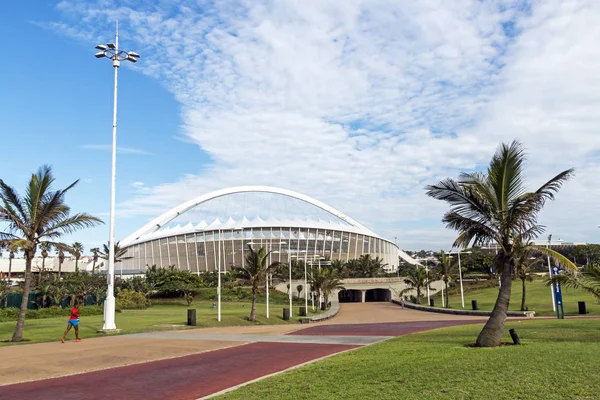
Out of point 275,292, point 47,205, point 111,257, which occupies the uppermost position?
point 47,205

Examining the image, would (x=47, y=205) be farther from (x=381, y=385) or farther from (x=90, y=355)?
(x=381, y=385)

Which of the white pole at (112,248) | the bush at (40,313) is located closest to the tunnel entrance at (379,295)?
the bush at (40,313)

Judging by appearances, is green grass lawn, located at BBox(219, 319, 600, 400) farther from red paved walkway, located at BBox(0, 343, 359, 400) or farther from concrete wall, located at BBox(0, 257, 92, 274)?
concrete wall, located at BBox(0, 257, 92, 274)

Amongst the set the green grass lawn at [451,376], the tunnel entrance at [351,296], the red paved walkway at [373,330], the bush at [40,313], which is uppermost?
the green grass lawn at [451,376]

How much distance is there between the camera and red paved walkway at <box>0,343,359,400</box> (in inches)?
403

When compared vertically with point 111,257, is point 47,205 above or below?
above

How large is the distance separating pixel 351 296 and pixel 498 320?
77654 mm

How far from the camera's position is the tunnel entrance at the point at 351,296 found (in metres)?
86.1

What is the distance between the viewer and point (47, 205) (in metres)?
20.5

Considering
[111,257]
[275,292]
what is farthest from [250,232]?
[111,257]

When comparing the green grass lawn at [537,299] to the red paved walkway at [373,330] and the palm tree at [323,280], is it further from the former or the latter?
the palm tree at [323,280]

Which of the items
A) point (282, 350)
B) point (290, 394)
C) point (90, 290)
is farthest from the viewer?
point (90, 290)

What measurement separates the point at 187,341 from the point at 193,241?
85.5 metres

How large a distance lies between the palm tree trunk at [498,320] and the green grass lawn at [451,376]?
642mm
